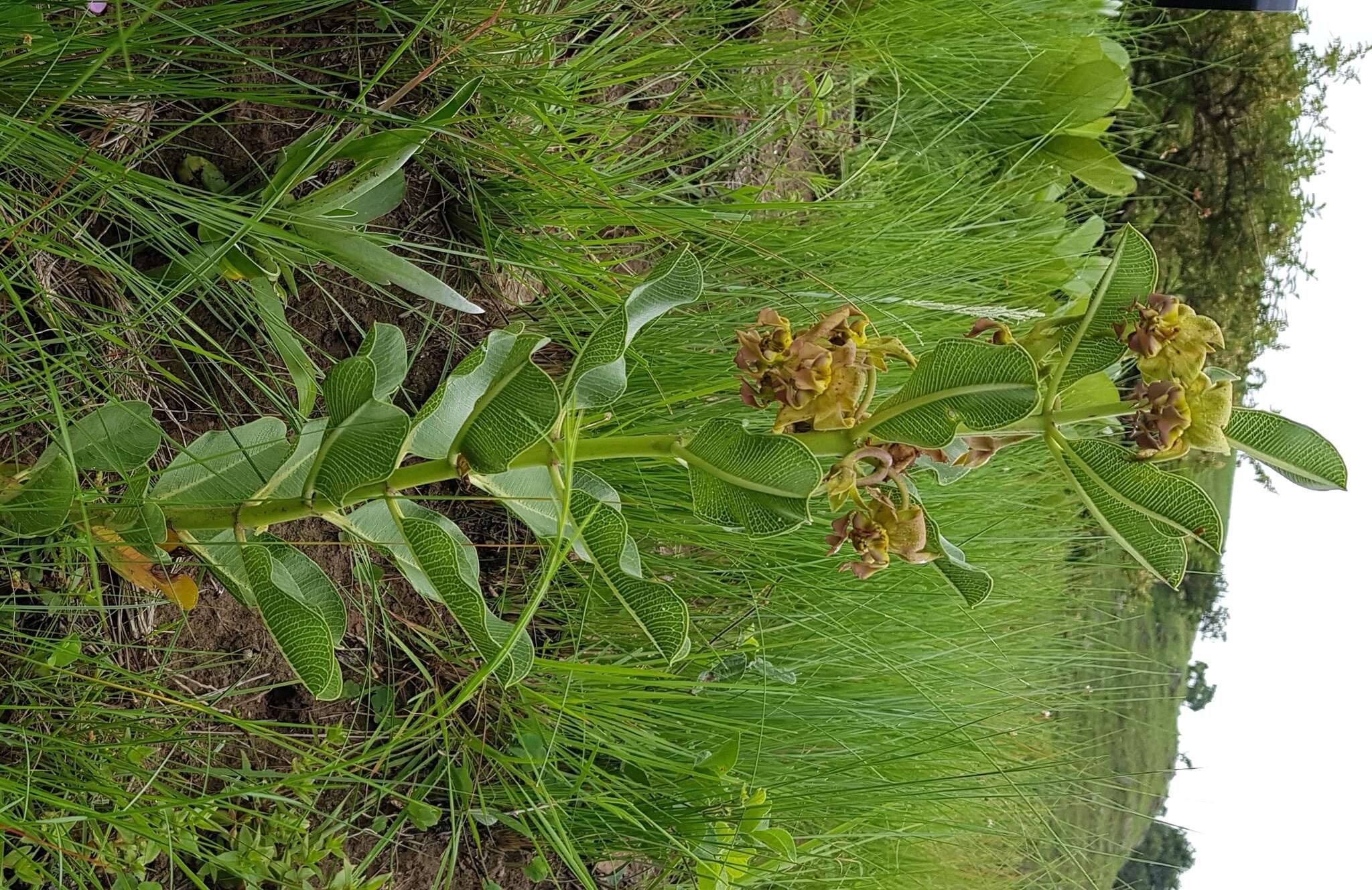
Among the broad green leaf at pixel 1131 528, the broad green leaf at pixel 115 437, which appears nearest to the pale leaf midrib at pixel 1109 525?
the broad green leaf at pixel 1131 528

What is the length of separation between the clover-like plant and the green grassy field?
0.15 metres

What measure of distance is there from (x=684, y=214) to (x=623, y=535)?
60cm

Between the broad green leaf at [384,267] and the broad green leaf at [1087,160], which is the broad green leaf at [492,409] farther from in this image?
the broad green leaf at [1087,160]

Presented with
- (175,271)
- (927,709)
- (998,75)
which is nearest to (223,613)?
(175,271)

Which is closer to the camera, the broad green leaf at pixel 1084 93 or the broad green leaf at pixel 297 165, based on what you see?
the broad green leaf at pixel 297 165

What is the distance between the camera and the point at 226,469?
2.15 ft

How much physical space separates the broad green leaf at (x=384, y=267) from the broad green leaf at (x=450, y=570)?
0.22 m

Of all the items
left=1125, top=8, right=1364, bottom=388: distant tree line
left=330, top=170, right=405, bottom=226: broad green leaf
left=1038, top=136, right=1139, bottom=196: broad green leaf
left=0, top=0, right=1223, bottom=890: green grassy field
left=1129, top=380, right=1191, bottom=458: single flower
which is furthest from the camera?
left=1125, top=8, right=1364, bottom=388: distant tree line

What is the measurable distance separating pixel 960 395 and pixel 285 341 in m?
0.52

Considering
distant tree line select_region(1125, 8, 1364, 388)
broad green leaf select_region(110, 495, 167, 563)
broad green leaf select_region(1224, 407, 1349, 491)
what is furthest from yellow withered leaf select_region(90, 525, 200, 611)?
distant tree line select_region(1125, 8, 1364, 388)

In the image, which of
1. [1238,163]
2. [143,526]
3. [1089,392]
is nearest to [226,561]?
[143,526]

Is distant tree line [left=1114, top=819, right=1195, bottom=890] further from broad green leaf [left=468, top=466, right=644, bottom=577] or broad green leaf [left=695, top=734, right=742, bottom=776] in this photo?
broad green leaf [left=468, top=466, right=644, bottom=577]

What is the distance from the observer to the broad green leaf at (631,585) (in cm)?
58

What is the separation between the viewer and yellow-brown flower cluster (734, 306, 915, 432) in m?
0.52
